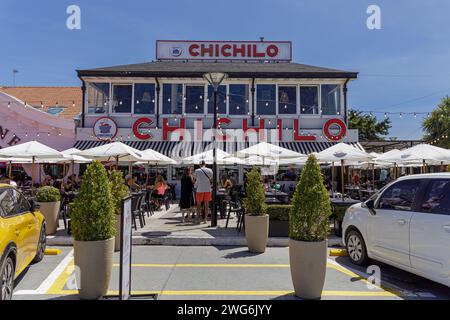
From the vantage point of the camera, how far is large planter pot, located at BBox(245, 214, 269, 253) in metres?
7.34

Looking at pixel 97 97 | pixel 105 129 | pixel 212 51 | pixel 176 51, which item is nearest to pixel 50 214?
pixel 105 129

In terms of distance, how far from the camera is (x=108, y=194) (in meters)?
4.85

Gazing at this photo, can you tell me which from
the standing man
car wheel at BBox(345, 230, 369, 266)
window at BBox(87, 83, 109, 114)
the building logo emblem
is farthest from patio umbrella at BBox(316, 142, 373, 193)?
the building logo emblem

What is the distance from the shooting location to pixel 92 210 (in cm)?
459

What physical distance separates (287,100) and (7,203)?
16919 mm

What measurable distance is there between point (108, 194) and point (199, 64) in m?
19.4

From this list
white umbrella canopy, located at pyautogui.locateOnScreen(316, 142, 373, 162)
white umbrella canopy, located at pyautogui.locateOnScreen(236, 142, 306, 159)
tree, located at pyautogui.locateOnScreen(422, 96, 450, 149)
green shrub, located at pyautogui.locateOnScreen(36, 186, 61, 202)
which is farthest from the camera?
tree, located at pyautogui.locateOnScreen(422, 96, 450, 149)

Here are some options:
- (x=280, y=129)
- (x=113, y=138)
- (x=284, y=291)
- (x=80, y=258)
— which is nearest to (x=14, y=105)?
(x=113, y=138)

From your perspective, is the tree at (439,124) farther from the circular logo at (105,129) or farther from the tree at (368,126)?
the circular logo at (105,129)

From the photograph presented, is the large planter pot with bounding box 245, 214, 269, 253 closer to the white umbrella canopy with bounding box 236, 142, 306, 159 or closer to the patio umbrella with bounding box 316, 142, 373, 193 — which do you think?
the white umbrella canopy with bounding box 236, 142, 306, 159

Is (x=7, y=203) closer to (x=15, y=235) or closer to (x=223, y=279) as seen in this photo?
(x=15, y=235)

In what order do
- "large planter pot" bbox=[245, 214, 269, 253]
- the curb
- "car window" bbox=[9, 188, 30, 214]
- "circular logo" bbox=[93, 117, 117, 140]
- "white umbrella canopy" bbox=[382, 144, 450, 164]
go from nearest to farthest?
"car window" bbox=[9, 188, 30, 214], "large planter pot" bbox=[245, 214, 269, 253], the curb, "white umbrella canopy" bbox=[382, 144, 450, 164], "circular logo" bbox=[93, 117, 117, 140]

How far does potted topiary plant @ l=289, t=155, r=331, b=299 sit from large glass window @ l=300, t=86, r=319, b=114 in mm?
15609

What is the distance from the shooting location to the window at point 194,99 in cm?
Answer: 1986
